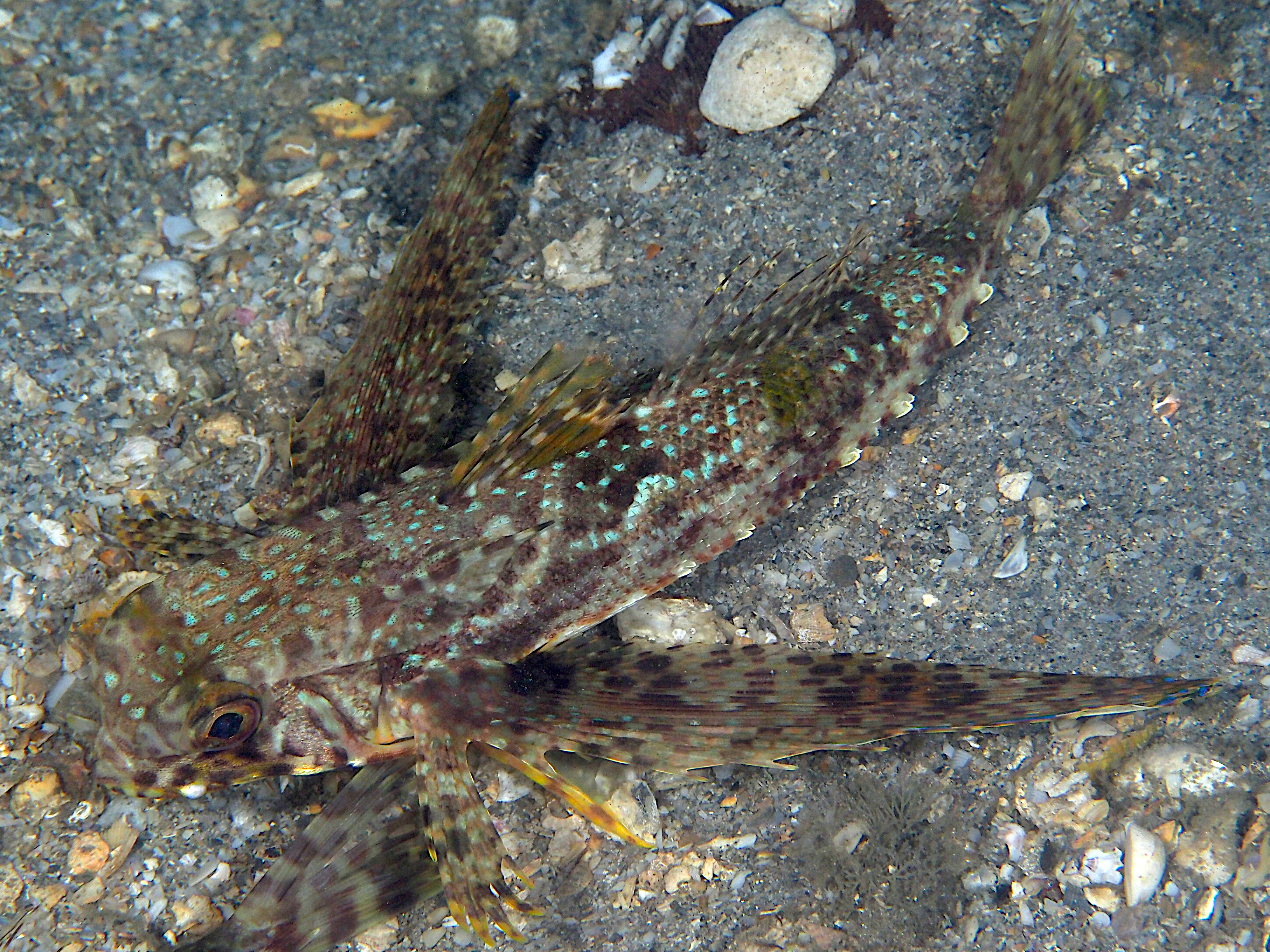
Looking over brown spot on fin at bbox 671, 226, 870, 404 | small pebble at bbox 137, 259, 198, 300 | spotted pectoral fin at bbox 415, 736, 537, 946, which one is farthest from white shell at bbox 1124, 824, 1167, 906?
small pebble at bbox 137, 259, 198, 300

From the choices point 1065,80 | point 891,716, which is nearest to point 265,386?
point 891,716

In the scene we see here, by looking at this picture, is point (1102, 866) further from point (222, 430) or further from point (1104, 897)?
point (222, 430)

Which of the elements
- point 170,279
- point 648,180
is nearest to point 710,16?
point 648,180

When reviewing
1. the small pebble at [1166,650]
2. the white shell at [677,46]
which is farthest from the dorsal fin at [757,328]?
the small pebble at [1166,650]

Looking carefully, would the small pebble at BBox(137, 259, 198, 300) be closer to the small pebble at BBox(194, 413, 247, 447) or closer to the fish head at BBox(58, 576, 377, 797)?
the small pebble at BBox(194, 413, 247, 447)

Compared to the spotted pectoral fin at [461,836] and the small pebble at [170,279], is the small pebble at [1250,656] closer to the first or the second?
the spotted pectoral fin at [461,836]

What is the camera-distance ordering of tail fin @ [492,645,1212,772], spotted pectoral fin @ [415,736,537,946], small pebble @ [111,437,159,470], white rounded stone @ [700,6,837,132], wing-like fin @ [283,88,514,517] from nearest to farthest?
spotted pectoral fin @ [415,736,537,946] < tail fin @ [492,645,1212,772] < wing-like fin @ [283,88,514,517] < small pebble @ [111,437,159,470] < white rounded stone @ [700,6,837,132]
